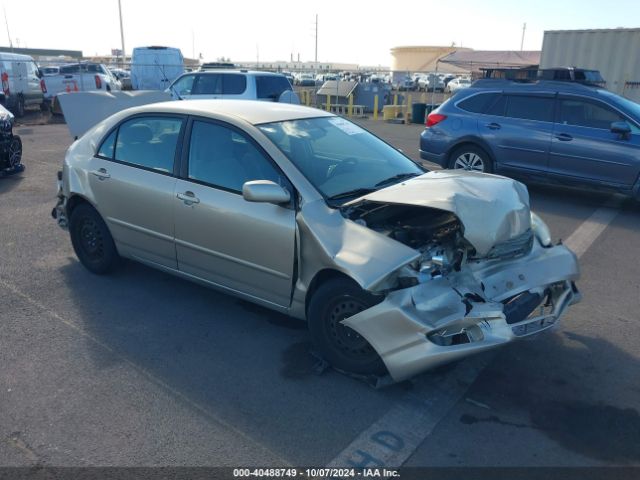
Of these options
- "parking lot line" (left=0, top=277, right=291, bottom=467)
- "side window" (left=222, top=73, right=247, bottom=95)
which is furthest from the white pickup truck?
"parking lot line" (left=0, top=277, right=291, bottom=467)

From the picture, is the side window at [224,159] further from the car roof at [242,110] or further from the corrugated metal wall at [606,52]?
the corrugated metal wall at [606,52]

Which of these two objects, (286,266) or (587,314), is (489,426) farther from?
(587,314)

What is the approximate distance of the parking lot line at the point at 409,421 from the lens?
9.43ft

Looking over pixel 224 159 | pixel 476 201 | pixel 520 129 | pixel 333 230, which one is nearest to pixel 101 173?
pixel 224 159

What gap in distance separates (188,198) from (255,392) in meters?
1.63

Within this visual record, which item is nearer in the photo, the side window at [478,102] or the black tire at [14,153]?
the side window at [478,102]

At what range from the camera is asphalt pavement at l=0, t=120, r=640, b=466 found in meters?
2.93

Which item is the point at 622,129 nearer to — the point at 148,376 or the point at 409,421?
the point at 409,421

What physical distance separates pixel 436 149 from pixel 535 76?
6.65 feet

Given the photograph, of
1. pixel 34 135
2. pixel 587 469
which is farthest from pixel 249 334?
pixel 34 135

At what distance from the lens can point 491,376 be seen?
362 cm

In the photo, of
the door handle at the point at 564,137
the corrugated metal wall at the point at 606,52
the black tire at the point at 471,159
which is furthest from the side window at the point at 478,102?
the corrugated metal wall at the point at 606,52

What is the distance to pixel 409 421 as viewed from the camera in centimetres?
318

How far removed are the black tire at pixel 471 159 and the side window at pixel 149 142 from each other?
569cm
